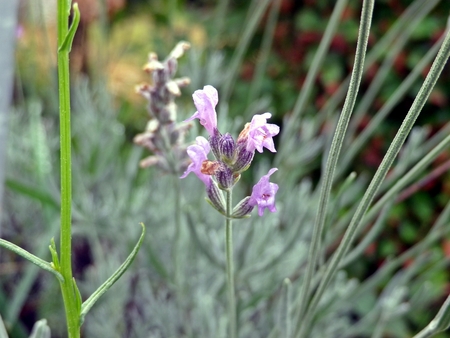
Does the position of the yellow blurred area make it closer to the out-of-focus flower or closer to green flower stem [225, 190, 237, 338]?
the out-of-focus flower

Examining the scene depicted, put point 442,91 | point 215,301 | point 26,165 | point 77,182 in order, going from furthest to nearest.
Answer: point 442,91
point 26,165
point 77,182
point 215,301

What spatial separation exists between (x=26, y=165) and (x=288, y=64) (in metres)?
0.86

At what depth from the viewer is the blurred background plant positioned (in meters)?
0.83

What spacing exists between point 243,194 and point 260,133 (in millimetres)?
775

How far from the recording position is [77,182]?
103 centimetres

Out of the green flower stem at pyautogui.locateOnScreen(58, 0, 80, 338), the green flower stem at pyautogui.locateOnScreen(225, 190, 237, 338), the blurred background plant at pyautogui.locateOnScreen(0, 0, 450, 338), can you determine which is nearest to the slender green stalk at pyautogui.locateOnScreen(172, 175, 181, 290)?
the blurred background plant at pyautogui.locateOnScreen(0, 0, 450, 338)

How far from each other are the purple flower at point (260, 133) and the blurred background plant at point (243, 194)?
0.15 m

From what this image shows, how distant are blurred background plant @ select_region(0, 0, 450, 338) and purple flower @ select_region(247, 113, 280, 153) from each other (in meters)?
0.15

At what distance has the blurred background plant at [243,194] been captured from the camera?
834 millimetres

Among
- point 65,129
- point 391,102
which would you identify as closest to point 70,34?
point 65,129

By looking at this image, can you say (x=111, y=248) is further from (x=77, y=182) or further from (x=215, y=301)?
(x=215, y=301)

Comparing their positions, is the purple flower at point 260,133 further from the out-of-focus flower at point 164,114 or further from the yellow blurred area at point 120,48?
the yellow blurred area at point 120,48

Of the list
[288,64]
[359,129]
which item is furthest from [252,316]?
[288,64]

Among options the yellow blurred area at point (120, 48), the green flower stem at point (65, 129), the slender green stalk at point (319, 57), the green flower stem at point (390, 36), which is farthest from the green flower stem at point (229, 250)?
the yellow blurred area at point (120, 48)
